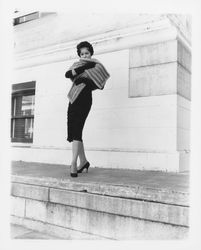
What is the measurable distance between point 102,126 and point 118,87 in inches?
24.2

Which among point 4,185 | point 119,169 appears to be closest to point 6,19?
point 4,185

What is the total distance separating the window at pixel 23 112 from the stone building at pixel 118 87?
0.04 meters

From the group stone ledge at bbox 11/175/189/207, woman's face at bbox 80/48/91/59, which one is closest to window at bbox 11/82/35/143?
woman's face at bbox 80/48/91/59

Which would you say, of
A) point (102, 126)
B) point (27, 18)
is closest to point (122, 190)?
point (102, 126)

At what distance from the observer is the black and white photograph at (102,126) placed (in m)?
2.39

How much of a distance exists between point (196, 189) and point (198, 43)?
4.78 feet

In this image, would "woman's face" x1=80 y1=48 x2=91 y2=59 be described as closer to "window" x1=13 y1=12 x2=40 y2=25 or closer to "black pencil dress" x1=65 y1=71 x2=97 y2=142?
"black pencil dress" x1=65 y1=71 x2=97 y2=142

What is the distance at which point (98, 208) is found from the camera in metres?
2.45

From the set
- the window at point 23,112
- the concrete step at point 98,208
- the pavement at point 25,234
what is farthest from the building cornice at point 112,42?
the pavement at point 25,234

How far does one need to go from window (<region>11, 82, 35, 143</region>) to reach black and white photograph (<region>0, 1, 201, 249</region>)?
2cm

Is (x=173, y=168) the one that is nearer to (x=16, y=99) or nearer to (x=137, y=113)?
(x=137, y=113)

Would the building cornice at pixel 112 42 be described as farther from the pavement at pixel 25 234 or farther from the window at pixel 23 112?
the pavement at pixel 25 234

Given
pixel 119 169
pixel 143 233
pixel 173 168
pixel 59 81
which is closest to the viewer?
pixel 143 233

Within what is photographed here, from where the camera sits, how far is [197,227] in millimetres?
2258
